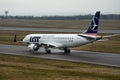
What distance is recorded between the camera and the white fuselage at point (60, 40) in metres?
63.4

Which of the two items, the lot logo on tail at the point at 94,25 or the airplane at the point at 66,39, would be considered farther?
the lot logo on tail at the point at 94,25

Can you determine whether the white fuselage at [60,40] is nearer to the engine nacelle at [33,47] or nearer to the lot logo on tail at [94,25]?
the engine nacelle at [33,47]

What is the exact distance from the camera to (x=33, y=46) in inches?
2625

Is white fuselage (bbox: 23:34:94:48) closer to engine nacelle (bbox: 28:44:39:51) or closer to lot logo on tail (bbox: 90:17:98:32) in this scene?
engine nacelle (bbox: 28:44:39:51)

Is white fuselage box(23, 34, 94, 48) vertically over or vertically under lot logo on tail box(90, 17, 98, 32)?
under

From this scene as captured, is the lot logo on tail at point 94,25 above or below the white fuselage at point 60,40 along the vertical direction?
above

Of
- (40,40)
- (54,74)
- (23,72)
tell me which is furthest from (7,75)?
(40,40)

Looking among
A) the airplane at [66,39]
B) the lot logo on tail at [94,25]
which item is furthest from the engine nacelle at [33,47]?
the lot logo on tail at [94,25]

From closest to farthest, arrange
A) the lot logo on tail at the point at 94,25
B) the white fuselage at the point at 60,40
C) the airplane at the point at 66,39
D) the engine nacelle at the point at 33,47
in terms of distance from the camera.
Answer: the airplane at the point at 66,39, the lot logo on tail at the point at 94,25, the white fuselage at the point at 60,40, the engine nacelle at the point at 33,47

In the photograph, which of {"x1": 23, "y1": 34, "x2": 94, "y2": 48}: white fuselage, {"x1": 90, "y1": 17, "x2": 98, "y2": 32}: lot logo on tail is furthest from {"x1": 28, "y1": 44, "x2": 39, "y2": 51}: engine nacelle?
{"x1": 90, "y1": 17, "x2": 98, "y2": 32}: lot logo on tail

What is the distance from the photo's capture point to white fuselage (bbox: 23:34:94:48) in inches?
2495

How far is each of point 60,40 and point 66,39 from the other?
1.52 metres

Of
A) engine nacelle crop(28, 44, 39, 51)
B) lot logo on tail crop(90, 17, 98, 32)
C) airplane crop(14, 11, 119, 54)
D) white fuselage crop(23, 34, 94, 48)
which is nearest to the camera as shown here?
airplane crop(14, 11, 119, 54)

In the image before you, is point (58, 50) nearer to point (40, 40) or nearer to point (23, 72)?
point (40, 40)
